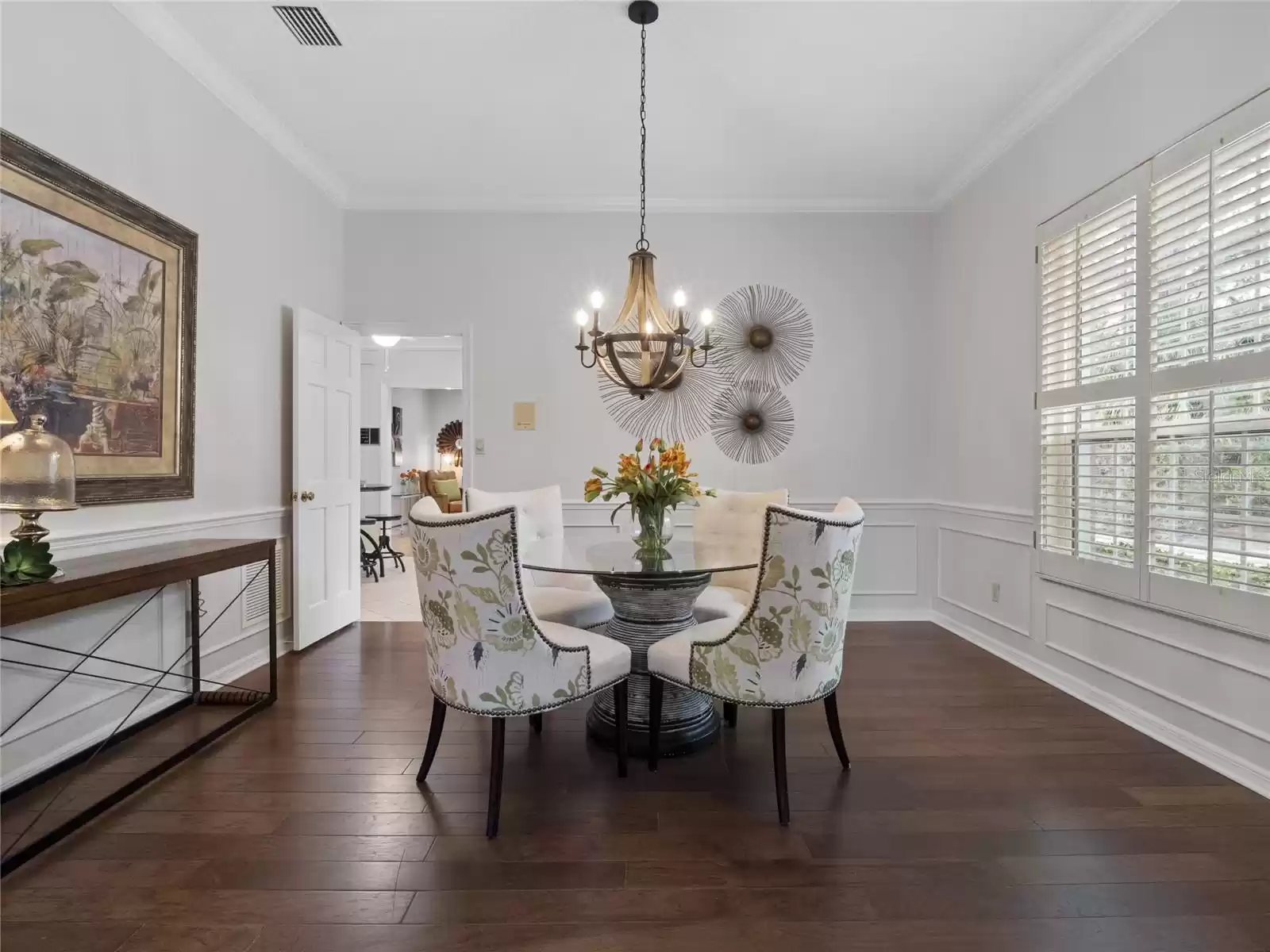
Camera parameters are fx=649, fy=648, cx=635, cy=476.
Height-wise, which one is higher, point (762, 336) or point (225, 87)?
point (225, 87)

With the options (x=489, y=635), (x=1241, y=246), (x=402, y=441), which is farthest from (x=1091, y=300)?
(x=402, y=441)

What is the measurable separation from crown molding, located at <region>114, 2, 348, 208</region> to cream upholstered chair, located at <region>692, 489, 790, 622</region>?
305 centimetres

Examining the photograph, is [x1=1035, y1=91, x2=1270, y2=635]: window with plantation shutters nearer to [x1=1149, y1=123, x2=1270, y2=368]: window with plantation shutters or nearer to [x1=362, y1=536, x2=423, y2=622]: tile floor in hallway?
[x1=1149, y1=123, x2=1270, y2=368]: window with plantation shutters

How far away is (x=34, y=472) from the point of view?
1954mm

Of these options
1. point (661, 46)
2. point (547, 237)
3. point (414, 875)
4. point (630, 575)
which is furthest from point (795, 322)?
point (414, 875)

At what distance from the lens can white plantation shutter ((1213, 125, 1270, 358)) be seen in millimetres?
2160

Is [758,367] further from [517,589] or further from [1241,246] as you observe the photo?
[517,589]

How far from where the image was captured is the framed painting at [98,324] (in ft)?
6.98

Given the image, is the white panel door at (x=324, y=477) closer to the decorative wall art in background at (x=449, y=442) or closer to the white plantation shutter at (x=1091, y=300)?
the white plantation shutter at (x=1091, y=300)

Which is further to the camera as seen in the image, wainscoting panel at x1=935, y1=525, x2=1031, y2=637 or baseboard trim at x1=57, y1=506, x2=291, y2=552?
wainscoting panel at x1=935, y1=525, x2=1031, y2=637

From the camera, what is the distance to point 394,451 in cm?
998

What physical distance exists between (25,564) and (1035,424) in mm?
4192

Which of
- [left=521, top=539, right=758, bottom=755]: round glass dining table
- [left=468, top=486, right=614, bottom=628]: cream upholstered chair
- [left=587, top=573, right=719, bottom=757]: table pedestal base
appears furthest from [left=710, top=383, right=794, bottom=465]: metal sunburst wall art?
[left=587, top=573, right=719, bottom=757]: table pedestal base

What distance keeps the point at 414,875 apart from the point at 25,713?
1.53 metres
